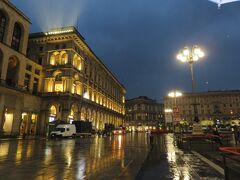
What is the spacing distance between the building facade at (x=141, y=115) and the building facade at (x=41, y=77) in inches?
1962

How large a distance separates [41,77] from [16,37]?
10.1 metres

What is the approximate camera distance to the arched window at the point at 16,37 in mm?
34344

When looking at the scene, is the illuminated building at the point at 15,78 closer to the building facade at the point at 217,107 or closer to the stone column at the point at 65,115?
the stone column at the point at 65,115

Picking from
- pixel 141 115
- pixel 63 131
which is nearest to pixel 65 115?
pixel 63 131

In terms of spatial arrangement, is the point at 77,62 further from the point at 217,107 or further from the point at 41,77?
the point at 217,107

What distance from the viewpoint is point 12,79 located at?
34.2 m

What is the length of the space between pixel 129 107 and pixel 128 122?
777 cm

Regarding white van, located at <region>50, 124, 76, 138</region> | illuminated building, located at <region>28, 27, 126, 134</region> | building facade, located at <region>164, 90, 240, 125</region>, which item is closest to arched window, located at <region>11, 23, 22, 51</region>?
illuminated building, located at <region>28, 27, 126, 134</region>

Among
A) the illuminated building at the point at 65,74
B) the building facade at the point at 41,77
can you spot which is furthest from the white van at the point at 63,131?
the illuminated building at the point at 65,74

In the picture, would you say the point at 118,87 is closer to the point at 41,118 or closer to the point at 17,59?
the point at 41,118

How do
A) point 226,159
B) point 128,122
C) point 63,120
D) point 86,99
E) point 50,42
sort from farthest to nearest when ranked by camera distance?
point 128,122, point 86,99, point 50,42, point 63,120, point 226,159

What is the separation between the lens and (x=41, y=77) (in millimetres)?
42594

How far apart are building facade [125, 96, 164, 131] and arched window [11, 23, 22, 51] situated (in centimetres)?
7343

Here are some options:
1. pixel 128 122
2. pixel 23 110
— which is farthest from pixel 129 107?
pixel 23 110
